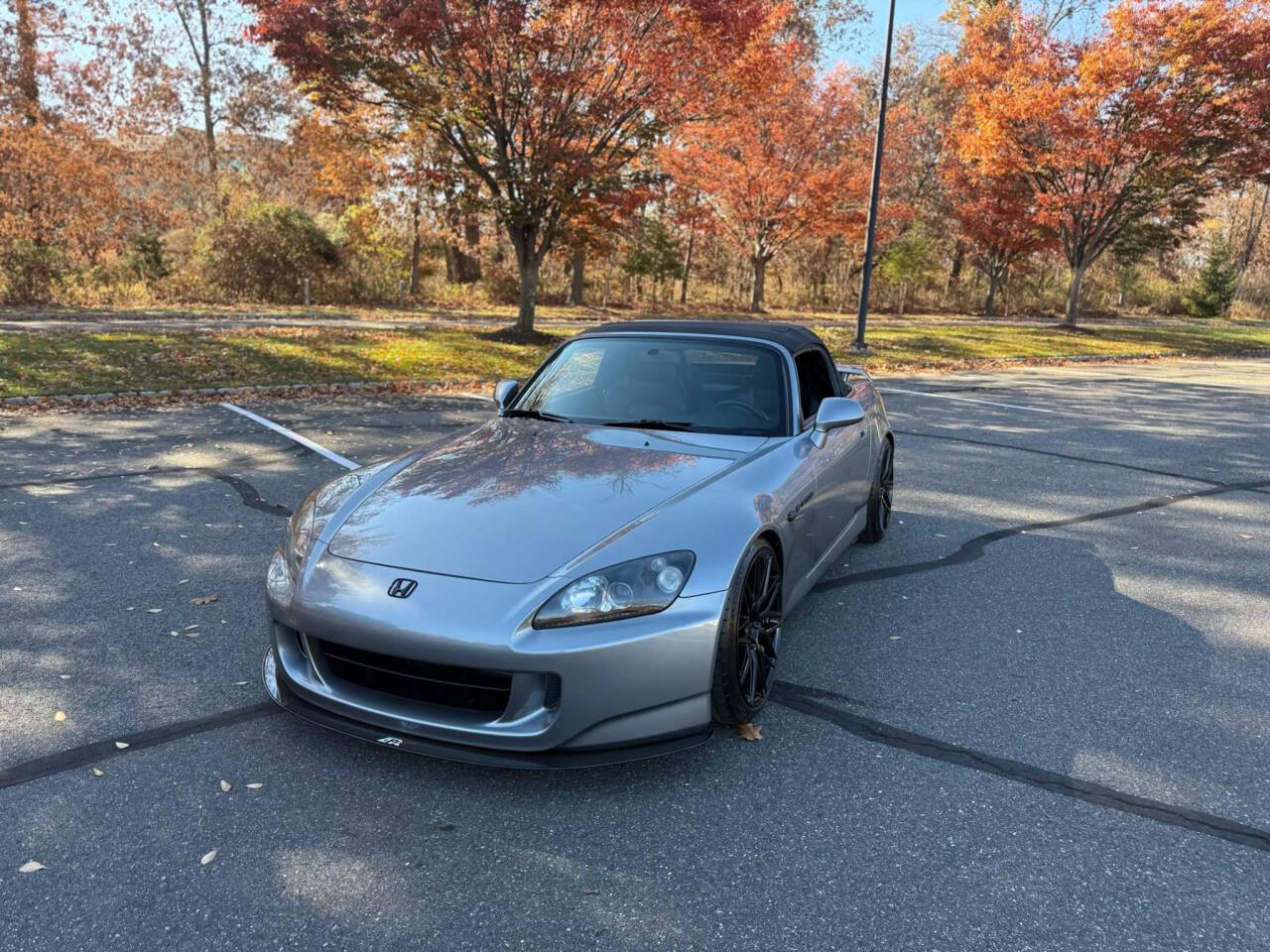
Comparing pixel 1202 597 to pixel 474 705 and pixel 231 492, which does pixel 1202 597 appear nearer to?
pixel 474 705

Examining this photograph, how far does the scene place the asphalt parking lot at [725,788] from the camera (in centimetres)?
226

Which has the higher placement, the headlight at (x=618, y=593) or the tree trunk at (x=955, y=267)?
the tree trunk at (x=955, y=267)

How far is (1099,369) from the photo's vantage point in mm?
18188

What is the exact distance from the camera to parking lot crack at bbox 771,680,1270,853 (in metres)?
2.73

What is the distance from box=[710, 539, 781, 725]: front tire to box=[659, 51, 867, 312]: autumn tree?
78.4 feet

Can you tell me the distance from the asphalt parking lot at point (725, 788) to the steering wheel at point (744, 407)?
1.06 m

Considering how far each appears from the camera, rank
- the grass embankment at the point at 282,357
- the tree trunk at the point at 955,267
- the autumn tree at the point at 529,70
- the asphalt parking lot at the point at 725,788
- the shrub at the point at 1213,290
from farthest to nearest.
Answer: the shrub at the point at 1213,290 → the tree trunk at the point at 955,267 → the autumn tree at the point at 529,70 → the grass embankment at the point at 282,357 → the asphalt parking lot at the point at 725,788

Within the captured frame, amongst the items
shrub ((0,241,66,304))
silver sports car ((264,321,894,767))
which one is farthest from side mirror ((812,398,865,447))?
shrub ((0,241,66,304))

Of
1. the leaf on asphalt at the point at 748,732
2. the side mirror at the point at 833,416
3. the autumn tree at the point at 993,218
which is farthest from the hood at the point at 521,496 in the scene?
the autumn tree at the point at 993,218

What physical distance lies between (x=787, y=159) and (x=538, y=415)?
2459 cm

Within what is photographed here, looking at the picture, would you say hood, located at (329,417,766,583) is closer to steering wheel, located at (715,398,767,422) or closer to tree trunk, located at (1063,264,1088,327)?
steering wheel, located at (715,398,767,422)

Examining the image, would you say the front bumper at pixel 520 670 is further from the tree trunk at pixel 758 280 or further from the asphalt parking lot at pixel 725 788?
the tree trunk at pixel 758 280

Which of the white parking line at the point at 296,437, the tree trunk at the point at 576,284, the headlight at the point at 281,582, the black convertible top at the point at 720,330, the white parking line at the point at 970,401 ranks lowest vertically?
the white parking line at the point at 296,437

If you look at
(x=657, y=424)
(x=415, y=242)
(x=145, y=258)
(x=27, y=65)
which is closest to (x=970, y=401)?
(x=657, y=424)
